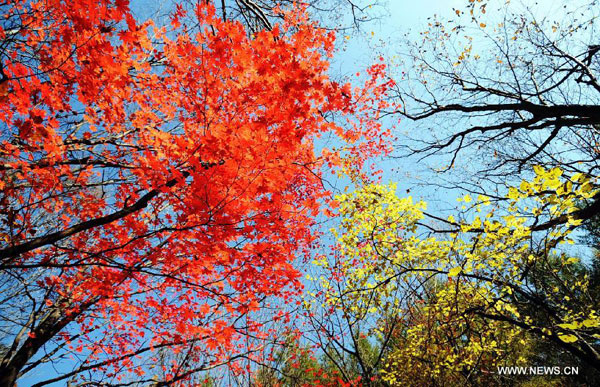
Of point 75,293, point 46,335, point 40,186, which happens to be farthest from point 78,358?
point 40,186

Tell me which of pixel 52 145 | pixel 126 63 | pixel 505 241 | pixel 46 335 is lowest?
pixel 46 335

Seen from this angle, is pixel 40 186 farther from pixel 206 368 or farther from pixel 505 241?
pixel 505 241

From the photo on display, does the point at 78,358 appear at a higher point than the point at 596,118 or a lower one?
lower

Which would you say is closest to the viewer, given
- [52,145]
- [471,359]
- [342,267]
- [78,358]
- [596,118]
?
[596,118]

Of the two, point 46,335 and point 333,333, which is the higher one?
point 333,333

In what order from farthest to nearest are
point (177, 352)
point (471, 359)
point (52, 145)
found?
point (177, 352), point (471, 359), point (52, 145)

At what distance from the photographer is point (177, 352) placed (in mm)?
8367

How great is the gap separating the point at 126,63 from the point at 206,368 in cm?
742

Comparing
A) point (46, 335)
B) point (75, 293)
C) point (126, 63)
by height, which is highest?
point (126, 63)

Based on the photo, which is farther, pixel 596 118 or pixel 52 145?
pixel 52 145

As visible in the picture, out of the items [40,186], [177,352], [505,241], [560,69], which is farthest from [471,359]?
[40,186]

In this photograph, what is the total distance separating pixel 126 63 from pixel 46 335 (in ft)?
21.8

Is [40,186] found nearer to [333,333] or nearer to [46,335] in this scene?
[46,335]

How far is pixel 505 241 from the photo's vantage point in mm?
3762
